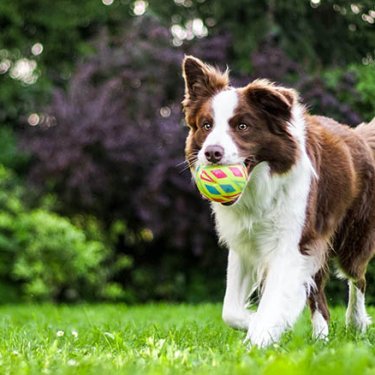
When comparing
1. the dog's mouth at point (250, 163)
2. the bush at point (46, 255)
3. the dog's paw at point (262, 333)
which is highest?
Result: the dog's mouth at point (250, 163)

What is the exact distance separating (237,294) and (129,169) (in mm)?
7070

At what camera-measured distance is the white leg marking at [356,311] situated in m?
5.34

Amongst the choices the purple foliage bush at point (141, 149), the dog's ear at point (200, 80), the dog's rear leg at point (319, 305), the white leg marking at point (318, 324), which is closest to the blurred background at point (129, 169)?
the purple foliage bush at point (141, 149)

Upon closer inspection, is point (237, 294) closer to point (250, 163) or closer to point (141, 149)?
point (250, 163)

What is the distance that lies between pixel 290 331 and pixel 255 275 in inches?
20.3

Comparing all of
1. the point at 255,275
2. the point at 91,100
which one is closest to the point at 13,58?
the point at 91,100

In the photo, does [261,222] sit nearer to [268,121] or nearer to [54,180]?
[268,121]

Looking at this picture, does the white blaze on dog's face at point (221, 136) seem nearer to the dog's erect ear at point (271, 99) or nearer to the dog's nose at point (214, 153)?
the dog's nose at point (214, 153)

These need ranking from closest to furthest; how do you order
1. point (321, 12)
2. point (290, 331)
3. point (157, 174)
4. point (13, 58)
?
1. point (290, 331)
2. point (321, 12)
3. point (157, 174)
4. point (13, 58)

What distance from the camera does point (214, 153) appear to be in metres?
4.28

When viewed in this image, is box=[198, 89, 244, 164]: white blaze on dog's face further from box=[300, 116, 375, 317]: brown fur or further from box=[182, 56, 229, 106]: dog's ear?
box=[300, 116, 375, 317]: brown fur

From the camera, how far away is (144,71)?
39.5ft

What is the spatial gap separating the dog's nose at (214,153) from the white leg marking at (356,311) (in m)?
1.75

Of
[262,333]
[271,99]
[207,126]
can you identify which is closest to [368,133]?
[271,99]
